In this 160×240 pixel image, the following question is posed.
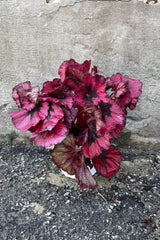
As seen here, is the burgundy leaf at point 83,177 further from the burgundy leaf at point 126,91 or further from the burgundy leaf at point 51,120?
the burgundy leaf at point 126,91

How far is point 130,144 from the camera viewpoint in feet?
6.52

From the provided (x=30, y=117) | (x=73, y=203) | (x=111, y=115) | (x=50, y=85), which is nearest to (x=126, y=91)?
(x=111, y=115)

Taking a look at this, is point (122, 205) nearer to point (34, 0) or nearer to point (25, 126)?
point (25, 126)

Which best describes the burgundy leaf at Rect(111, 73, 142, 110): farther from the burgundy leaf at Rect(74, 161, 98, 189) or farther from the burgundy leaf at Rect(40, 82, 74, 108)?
the burgundy leaf at Rect(74, 161, 98, 189)

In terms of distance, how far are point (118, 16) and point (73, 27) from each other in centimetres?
30

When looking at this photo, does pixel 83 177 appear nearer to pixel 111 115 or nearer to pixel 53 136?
pixel 53 136

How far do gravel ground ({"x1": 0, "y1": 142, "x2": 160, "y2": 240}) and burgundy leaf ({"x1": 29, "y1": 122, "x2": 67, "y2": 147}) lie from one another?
50 cm

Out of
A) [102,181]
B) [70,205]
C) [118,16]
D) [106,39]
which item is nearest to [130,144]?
[102,181]

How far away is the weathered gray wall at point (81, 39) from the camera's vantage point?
153 cm

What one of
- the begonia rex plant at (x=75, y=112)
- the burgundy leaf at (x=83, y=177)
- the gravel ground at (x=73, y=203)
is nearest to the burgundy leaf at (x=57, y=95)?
the begonia rex plant at (x=75, y=112)

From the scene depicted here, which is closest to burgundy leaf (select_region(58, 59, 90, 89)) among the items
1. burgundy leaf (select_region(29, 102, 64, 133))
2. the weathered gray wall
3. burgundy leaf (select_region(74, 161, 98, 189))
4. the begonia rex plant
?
the begonia rex plant

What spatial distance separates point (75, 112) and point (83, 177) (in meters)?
0.39

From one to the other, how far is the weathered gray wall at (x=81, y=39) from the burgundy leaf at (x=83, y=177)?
2.31 feet

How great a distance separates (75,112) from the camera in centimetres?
137
